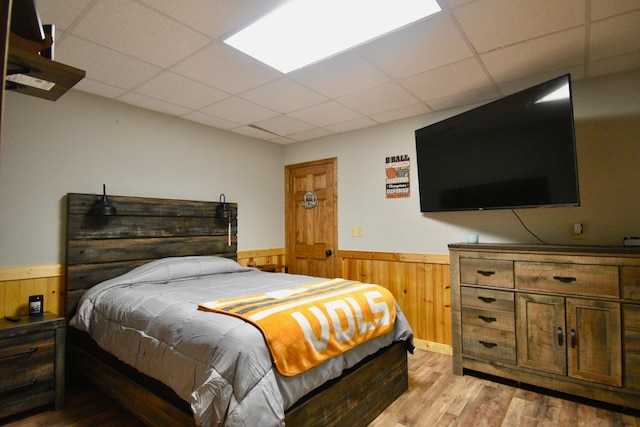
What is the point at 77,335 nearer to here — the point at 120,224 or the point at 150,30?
the point at 120,224

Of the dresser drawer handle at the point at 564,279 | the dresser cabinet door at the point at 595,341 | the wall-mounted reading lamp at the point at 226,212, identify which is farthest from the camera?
the wall-mounted reading lamp at the point at 226,212

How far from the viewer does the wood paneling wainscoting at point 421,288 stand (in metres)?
3.57

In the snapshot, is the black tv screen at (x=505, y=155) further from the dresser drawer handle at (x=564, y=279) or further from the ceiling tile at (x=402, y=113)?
the dresser drawer handle at (x=564, y=279)

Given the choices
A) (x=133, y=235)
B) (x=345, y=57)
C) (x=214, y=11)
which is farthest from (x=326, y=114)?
(x=133, y=235)

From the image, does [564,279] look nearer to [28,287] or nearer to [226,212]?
[226,212]

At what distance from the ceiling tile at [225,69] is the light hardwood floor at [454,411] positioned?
251 centimetres

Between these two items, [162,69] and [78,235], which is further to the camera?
[78,235]

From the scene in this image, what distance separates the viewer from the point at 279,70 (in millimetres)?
2662

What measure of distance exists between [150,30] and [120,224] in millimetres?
1838

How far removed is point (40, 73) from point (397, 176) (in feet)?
11.2

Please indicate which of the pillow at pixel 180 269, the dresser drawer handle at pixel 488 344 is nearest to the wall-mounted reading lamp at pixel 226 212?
the pillow at pixel 180 269

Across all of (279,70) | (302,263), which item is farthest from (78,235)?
(302,263)

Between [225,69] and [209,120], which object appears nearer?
[225,69]

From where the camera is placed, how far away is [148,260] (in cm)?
338
